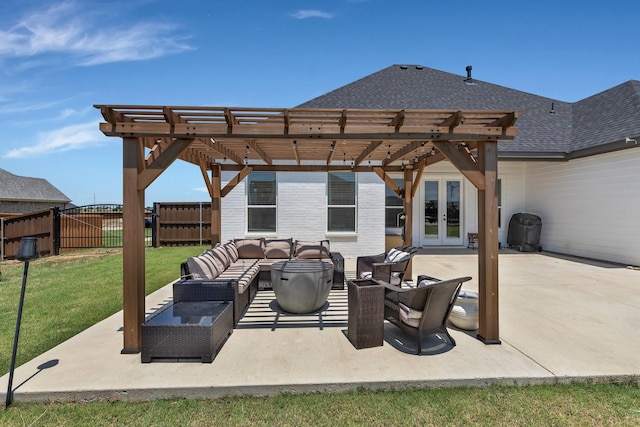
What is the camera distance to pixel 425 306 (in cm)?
327

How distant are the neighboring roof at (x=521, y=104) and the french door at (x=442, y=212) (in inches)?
89.6

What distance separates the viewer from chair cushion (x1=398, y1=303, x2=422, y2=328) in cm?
337

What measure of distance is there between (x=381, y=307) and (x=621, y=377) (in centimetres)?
223

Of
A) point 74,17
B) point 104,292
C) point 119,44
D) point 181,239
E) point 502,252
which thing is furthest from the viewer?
point 181,239

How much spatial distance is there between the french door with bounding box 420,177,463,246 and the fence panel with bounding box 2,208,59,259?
1302 centimetres

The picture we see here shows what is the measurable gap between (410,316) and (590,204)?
9.16 metres

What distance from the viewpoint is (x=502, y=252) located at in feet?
34.9

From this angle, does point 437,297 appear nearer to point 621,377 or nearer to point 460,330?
point 460,330

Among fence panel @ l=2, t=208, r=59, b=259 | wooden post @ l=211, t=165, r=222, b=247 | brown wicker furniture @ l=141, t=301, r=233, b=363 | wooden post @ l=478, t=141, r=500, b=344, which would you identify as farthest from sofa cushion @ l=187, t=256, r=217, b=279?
fence panel @ l=2, t=208, r=59, b=259

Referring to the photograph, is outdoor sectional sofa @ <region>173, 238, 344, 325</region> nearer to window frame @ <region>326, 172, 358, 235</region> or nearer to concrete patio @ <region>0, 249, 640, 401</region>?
concrete patio @ <region>0, 249, 640, 401</region>

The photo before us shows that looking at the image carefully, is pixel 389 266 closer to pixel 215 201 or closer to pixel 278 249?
pixel 278 249

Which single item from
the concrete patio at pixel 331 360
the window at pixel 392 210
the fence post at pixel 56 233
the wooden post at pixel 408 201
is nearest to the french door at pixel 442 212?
the window at pixel 392 210

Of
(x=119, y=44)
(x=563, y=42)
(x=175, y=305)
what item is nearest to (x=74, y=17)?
(x=119, y=44)

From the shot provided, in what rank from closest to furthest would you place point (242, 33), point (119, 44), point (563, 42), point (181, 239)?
point (119, 44) < point (242, 33) < point (563, 42) < point (181, 239)
